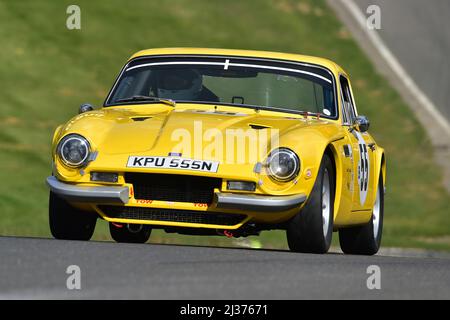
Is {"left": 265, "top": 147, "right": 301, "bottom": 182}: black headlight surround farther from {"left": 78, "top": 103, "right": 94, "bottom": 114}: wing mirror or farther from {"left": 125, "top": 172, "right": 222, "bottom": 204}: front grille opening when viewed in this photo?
{"left": 78, "top": 103, "right": 94, "bottom": 114}: wing mirror

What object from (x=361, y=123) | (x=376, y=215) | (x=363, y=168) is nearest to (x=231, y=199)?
(x=363, y=168)

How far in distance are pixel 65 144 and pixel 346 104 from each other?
10.9ft

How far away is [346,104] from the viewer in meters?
12.3

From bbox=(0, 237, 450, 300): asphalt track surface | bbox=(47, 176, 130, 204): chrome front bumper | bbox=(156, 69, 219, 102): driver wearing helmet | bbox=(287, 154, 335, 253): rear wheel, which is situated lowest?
bbox=(0, 237, 450, 300): asphalt track surface

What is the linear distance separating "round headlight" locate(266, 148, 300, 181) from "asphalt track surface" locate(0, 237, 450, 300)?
560 millimetres

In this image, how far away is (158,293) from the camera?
6.62 meters

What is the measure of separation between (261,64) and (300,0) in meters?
26.4

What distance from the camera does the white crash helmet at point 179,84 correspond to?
11328 millimetres

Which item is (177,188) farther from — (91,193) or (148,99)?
(148,99)

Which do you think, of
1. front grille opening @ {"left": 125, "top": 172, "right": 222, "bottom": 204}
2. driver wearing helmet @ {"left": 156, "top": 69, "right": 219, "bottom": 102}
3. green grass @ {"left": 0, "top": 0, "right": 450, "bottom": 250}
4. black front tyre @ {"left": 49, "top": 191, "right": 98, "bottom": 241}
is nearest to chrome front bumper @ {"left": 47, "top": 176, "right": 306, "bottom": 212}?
front grille opening @ {"left": 125, "top": 172, "right": 222, "bottom": 204}

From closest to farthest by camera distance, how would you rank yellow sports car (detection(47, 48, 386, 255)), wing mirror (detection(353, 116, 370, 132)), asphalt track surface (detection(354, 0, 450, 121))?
1. yellow sports car (detection(47, 48, 386, 255))
2. wing mirror (detection(353, 116, 370, 132))
3. asphalt track surface (detection(354, 0, 450, 121))

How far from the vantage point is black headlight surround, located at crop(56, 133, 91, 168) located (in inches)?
386

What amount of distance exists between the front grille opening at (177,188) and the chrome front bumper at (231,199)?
0.11 m

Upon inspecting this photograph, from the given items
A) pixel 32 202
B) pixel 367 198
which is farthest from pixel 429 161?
pixel 367 198
